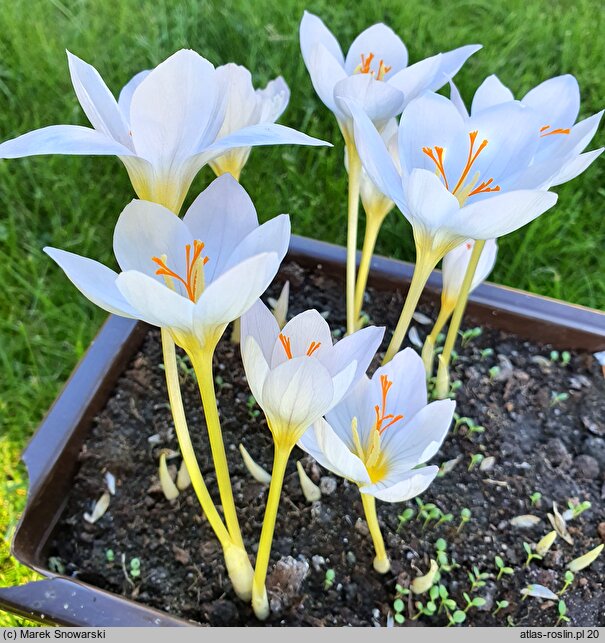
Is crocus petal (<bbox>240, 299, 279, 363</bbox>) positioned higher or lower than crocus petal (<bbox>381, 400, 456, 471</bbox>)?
higher

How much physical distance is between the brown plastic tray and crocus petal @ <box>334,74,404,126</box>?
33cm

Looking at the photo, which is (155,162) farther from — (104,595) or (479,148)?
(104,595)

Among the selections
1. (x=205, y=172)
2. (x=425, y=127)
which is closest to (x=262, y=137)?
(x=425, y=127)

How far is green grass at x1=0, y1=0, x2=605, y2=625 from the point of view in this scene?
111 cm

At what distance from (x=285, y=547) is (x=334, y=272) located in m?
0.37

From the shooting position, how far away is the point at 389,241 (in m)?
1.19

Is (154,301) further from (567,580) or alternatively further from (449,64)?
(567,580)

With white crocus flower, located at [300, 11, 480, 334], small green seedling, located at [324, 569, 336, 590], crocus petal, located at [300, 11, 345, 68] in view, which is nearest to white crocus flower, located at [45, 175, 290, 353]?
white crocus flower, located at [300, 11, 480, 334]

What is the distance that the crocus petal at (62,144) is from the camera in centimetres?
42

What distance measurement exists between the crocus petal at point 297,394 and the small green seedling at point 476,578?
32 cm

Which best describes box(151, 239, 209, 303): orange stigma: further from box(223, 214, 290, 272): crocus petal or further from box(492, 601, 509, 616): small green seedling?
box(492, 601, 509, 616): small green seedling

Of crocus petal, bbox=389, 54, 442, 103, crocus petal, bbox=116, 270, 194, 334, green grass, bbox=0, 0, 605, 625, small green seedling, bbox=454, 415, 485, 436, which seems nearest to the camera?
crocus petal, bbox=116, 270, 194, 334

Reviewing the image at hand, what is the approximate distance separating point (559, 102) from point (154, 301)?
42 centimetres

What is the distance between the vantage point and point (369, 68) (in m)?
0.67
